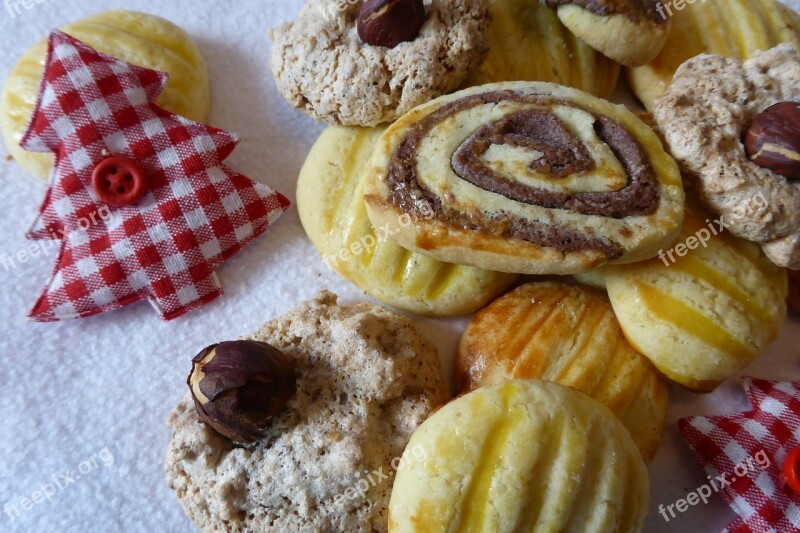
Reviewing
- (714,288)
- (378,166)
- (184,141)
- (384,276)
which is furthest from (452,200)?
(184,141)

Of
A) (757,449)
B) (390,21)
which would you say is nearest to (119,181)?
(390,21)

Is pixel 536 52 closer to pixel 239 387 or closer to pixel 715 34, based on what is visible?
pixel 715 34

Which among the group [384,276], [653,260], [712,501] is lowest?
[712,501]

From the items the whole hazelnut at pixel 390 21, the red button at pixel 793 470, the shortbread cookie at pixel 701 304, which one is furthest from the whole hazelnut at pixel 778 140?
the whole hazelnut at pixel 390 21

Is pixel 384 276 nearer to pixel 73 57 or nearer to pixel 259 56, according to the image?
pixel 259 56

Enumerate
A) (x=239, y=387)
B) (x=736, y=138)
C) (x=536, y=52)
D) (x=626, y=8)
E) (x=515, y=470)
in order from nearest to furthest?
1. (x=515, y=470)
2. (x=239, y=387)
3. (x=736, y=138)
4. (x=626, y=8)
5. (x=536, y=52)

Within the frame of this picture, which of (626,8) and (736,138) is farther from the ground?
(626,8)

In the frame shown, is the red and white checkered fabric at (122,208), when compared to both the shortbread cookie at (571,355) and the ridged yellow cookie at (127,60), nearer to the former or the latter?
the ridged yellow cookie at (127,60)
